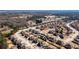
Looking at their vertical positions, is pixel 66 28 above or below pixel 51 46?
above

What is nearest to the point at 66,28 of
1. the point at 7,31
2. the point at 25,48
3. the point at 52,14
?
the point at 52,14

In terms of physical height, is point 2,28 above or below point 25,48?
above
